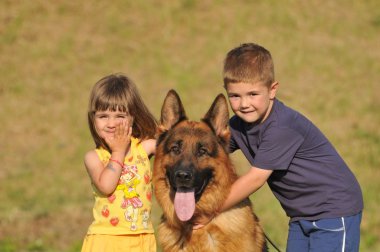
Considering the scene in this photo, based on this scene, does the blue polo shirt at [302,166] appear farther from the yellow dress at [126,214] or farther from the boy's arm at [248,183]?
the yellow dress at [126,214]

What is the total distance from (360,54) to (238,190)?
15.8m

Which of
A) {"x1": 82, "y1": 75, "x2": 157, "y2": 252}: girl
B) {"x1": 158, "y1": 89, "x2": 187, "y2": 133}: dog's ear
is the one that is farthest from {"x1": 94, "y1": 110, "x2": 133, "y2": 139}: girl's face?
{"x1": 158, "y1": 89, "x2": 187, "y2": 133}: dog's ear

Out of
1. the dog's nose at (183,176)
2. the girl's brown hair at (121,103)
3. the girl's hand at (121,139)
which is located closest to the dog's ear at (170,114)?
the girl's brown hair at (121,103)

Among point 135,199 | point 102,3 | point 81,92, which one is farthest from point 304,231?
point 102,3

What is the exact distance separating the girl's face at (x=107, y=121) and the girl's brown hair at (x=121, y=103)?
3 cm

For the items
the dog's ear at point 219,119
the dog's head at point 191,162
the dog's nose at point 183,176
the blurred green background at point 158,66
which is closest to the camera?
the dog's nose at point 183,176

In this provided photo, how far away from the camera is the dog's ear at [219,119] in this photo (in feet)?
18.7

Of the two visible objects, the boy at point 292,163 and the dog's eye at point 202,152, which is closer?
the boy at point 292,163

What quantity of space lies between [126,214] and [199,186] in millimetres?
671

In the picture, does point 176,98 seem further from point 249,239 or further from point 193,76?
point 193,76

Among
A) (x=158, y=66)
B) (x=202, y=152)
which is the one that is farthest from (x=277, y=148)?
(x=158, y=66)

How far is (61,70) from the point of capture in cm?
1930

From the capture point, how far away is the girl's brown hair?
575 centimetres

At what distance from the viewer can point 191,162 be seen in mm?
5488
